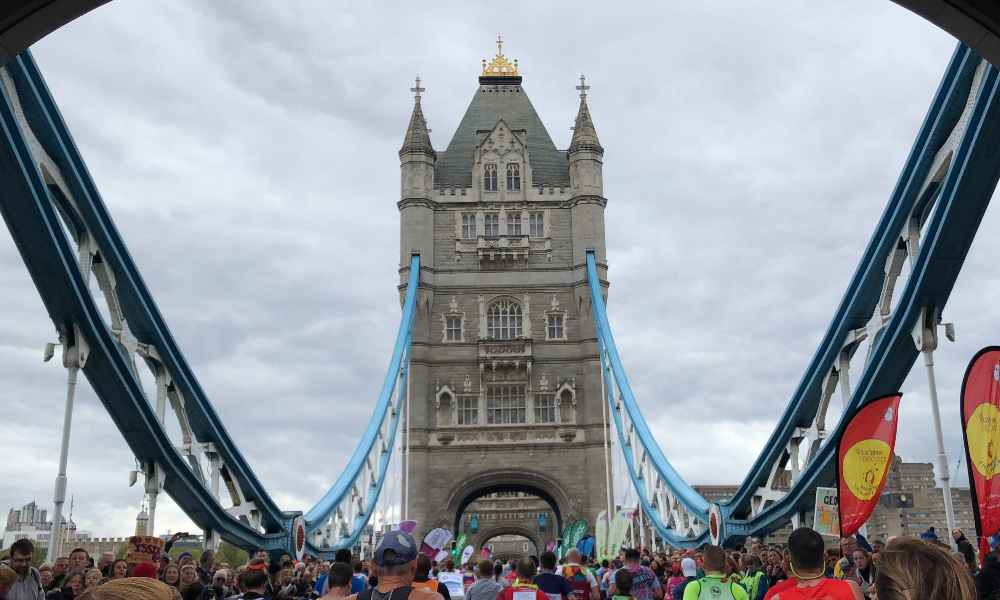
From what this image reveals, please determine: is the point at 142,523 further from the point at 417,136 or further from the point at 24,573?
the point at 417,136

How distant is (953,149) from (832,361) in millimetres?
6396

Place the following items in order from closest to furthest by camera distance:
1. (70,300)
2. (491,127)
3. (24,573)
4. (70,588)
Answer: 1. (24,573)
2. (70,588)
3. (70,300)
4. (491,127)

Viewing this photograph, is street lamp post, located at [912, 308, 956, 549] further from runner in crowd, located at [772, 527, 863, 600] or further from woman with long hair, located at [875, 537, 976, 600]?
woman with long hair, located at [875, 537, 976, 600]

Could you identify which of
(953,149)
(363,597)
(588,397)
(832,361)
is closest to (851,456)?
(953,149)

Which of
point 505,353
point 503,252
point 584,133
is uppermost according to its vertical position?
point 584,133

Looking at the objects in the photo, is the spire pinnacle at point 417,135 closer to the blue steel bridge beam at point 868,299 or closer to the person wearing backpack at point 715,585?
the blue steel bridge beam at point 868,299

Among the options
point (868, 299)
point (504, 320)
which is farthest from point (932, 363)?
point (504, 320)

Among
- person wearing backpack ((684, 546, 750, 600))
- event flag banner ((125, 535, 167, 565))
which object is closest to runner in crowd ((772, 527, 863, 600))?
person wearing backpack ((684, 546, 750, 600))

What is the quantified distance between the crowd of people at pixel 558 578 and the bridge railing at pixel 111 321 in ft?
15.4

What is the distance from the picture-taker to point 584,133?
4472cm

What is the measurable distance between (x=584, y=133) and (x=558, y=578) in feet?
123

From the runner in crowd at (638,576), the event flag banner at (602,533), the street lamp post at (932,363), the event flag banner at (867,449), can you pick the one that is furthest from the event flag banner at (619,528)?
the runner in crowd at (638,576)

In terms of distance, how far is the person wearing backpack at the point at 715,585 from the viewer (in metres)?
6.26

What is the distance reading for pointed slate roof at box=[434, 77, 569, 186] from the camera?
44594mm
